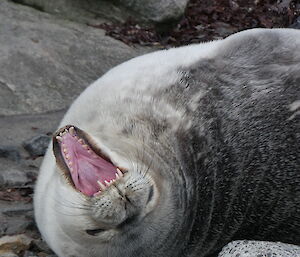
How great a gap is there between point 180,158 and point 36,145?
1.79 m

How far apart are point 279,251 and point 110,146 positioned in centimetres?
102

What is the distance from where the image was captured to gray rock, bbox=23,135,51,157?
19.5 ft

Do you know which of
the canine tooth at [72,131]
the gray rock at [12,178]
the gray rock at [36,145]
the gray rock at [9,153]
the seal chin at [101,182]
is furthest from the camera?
the gray rock at [36,145]

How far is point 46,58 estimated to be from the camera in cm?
721

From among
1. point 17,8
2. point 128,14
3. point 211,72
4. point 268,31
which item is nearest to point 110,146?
point 211,72

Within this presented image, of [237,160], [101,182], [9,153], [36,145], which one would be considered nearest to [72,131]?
[101,182]

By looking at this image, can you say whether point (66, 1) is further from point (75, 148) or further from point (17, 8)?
point (75, 148)

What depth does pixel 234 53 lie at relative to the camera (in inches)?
205

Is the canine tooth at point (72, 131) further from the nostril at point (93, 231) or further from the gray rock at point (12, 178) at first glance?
the gray rock at point (12, 178)

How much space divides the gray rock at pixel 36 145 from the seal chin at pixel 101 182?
1.68 m

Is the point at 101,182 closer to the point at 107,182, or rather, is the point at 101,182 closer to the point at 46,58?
the point at 107,182

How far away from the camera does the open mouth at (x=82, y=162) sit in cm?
410

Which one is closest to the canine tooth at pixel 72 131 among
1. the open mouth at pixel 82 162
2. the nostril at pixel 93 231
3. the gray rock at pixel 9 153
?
the open mouth at pixel 82 162

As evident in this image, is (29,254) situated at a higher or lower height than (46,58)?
higher
